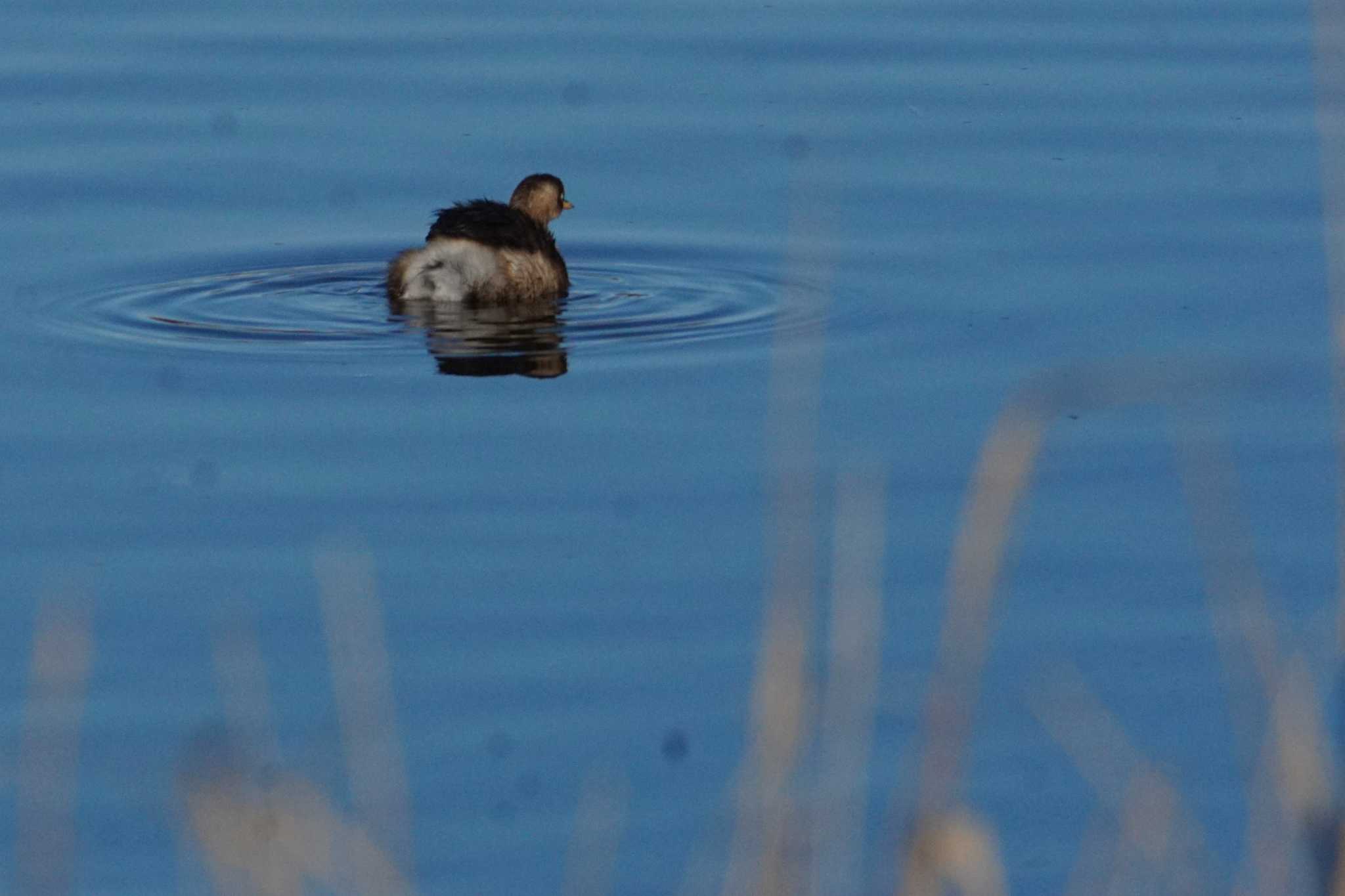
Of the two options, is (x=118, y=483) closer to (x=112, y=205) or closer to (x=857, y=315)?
(x=857, y=315)

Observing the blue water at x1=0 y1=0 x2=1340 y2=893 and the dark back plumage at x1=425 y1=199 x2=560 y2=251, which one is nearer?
the blue water at x1=0 y1=0 x2=1340 y2=893

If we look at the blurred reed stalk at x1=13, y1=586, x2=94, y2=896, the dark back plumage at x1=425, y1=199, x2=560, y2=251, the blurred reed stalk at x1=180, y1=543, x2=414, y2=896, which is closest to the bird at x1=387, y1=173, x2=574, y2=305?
the dark back plumage at x1=425, y1=199, x2=560, y2=251

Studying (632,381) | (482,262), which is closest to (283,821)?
(632,381)

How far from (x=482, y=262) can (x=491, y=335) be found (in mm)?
505

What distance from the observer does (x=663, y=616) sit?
22.3 ft

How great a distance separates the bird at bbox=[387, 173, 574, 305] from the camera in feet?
34.3

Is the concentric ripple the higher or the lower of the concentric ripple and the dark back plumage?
the lower

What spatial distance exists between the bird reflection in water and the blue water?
5 cm

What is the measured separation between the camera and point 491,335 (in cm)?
1024

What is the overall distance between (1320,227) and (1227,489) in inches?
133

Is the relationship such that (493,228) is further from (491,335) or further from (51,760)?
(51,760)

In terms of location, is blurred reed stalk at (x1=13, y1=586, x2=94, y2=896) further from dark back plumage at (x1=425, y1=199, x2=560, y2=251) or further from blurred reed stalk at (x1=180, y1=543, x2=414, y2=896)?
dark back plumage at (x1=425, y1=199, x2=560, y2=251)

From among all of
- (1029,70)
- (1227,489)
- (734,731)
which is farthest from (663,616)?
(1029,70)

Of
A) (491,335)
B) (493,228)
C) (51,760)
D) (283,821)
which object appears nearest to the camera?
(283,821)
